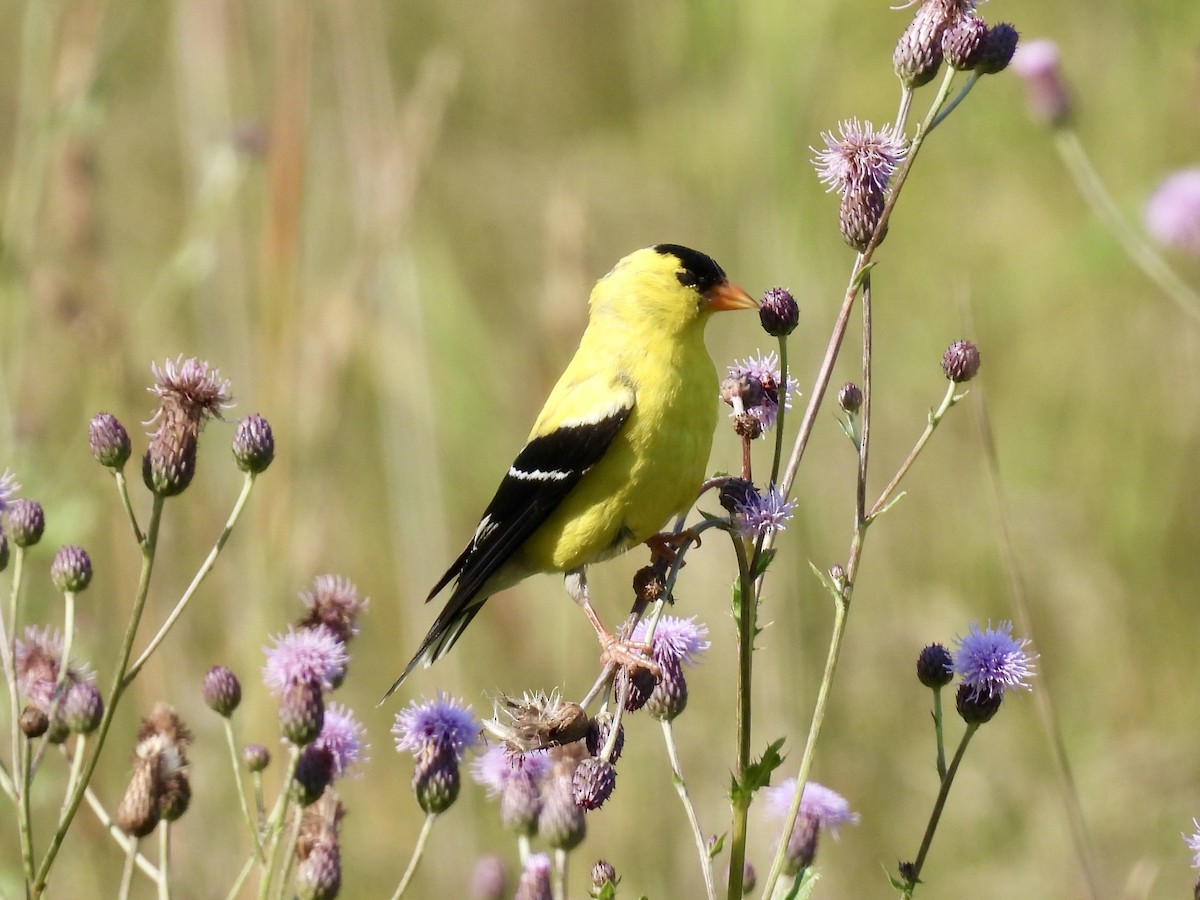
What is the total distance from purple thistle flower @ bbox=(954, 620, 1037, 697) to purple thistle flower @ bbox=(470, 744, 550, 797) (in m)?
0.56

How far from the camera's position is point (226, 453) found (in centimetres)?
382

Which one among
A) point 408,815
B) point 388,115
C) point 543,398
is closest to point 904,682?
point 543,398

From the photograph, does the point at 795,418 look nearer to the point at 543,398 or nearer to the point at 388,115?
the point at 543,398

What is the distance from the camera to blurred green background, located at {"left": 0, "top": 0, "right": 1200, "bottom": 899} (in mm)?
3164

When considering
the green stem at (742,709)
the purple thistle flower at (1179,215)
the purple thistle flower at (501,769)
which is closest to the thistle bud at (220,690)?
the purple thistle flower at (501,769)

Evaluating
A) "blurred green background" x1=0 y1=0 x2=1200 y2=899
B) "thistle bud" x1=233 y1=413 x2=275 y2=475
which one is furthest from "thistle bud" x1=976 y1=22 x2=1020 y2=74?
"blurred green background" x1=0 y1=0 x2=1200 y2=899

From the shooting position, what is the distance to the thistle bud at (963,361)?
5.47ft

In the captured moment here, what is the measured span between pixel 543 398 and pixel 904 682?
51.0 inches

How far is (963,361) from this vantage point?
1672mm

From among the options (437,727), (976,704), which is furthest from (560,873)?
(976,704)

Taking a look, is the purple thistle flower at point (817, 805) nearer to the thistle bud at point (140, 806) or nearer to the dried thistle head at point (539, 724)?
the dried thistle head at point (539, 724)

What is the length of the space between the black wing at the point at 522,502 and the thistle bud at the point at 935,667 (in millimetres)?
870

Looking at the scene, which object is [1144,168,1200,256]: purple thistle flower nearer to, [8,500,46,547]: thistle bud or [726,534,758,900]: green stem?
[726,534,758,900]: green stem

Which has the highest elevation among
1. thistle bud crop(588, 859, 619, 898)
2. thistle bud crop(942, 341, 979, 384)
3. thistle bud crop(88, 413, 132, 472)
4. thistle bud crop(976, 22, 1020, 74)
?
thistle bud crop(976, 22, 1020, 74)
